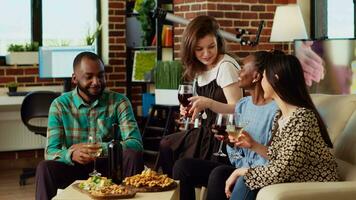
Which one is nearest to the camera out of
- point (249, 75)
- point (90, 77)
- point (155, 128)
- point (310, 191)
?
point (310, 191)

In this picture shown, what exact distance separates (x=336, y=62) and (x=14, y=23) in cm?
346

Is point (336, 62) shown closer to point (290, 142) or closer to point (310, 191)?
point (290, 142)

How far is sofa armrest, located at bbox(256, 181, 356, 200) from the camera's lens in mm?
2738

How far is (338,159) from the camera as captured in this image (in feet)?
10.6

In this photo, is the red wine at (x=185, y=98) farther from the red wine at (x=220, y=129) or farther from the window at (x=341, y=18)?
the window at (x=341, y=18)

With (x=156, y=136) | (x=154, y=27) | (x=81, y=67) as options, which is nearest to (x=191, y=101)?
(x=81, y=67)

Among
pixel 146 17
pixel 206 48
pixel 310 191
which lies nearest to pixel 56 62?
pixel 146 17

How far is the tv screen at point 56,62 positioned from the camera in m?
6.55

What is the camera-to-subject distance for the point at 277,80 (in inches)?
119

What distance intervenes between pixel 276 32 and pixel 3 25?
2.90 m

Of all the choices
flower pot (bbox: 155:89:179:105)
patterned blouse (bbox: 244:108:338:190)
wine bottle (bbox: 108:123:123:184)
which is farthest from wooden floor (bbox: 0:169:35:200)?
patterned blouse (bbox: 244:108:338:190)

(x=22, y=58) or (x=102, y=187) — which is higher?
(x=22, y=58)

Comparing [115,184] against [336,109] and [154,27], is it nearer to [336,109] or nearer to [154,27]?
[336,109]

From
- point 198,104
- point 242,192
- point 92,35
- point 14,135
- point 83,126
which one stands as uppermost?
point 92,35
